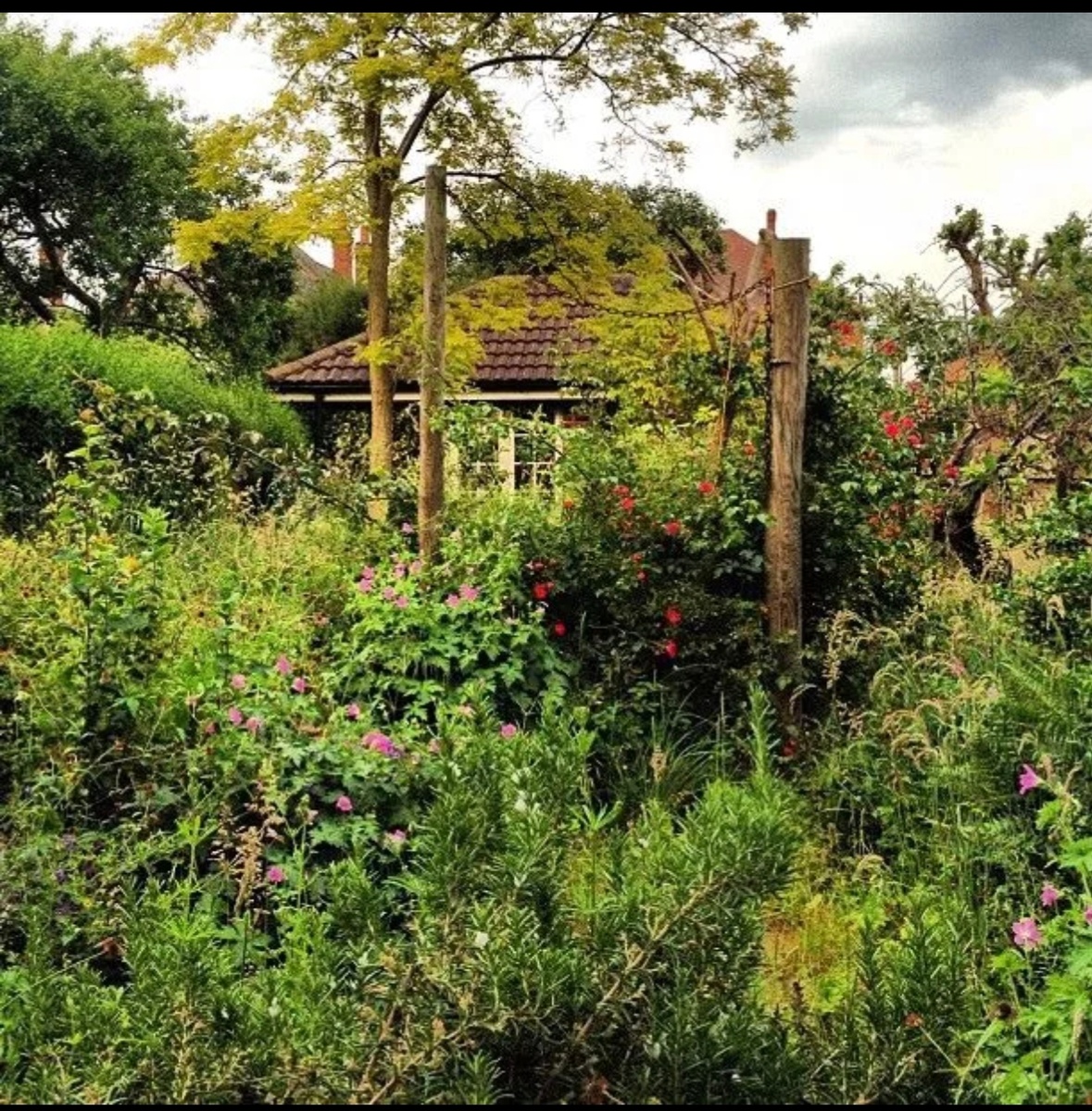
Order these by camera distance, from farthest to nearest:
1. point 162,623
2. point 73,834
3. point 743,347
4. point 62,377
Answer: point 62,377 < point 743,347 < point 162,623 < point 73,834

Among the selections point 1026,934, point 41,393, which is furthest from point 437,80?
point 1026,934

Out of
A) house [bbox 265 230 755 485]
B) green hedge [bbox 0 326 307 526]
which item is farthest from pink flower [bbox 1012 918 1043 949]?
house [bbox 265 230 755 485]

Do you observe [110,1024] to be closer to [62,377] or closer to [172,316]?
[62,377]

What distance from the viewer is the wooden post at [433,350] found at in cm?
629

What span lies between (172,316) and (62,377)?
62.6 feet

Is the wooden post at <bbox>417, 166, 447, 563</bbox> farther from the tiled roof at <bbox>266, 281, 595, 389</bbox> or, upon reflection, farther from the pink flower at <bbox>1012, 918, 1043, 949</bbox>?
the tiled roof at <bbox>266, 281, 595, 389</bbox>

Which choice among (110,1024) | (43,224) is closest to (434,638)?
(110,1024)

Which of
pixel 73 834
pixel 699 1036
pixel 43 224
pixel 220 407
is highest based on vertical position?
pixel 43 224

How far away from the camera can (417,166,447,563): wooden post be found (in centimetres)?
629

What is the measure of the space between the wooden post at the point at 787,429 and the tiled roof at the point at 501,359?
1196 centimetres

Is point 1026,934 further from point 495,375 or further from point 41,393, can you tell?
point 495,375

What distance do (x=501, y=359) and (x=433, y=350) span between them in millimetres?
12890

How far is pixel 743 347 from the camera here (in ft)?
20.5

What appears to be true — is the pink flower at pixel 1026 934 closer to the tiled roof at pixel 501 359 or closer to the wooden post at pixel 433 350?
the wooden post at pixel 433 350
